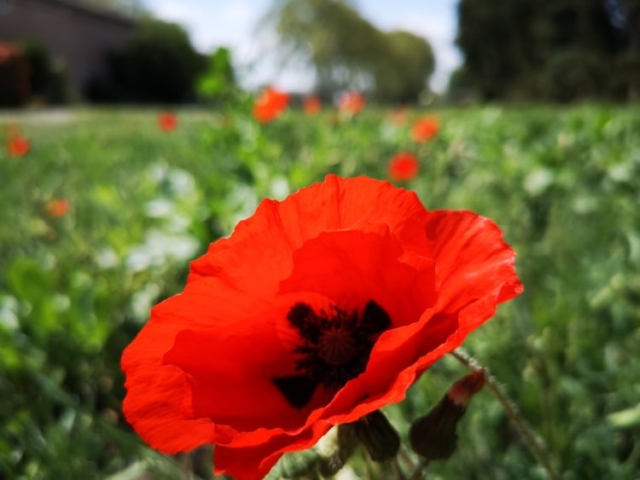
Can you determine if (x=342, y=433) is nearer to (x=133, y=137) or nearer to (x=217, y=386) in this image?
(x=217, y=386)

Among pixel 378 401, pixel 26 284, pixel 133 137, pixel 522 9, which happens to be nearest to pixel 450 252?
pixel 378 401

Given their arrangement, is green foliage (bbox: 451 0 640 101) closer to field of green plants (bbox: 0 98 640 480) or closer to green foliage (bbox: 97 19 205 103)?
field of green plants (bbox: 0 98 640 480)

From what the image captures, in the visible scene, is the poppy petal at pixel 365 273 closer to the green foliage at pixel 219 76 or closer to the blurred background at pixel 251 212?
the blurred background at pixel 251 212

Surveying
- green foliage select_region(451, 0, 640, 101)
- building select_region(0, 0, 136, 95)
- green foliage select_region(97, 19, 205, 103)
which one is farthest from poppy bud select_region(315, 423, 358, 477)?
green foliage select_region(97, 19, 205, 103)

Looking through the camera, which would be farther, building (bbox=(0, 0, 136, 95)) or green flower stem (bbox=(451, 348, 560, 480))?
building (bbox=(0, 0, 136, 95))

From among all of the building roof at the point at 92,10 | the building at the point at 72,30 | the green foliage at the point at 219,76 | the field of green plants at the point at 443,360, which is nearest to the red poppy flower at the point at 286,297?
the field of green plants at the point at 443,360

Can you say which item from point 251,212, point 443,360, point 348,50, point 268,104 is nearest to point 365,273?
point 443,360
